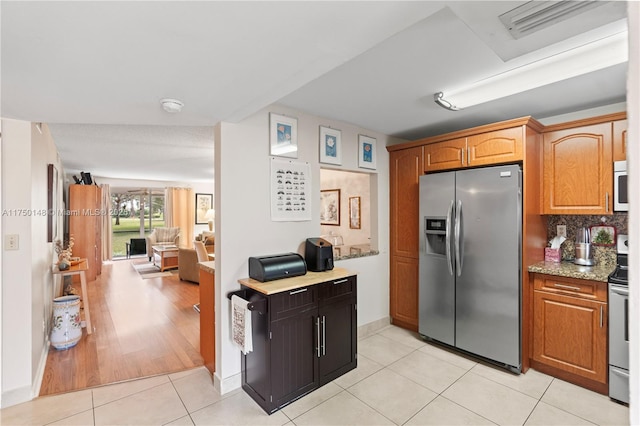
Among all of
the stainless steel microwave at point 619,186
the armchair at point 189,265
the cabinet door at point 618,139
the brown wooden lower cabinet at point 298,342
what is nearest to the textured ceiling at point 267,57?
the cabinet door at point 618,139

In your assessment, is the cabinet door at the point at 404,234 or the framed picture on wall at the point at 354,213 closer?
the cabinet door at the point at 404,234

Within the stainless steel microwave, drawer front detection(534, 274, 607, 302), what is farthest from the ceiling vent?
drawer front detection(534, 274, 607, 302)

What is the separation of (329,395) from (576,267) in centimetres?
235

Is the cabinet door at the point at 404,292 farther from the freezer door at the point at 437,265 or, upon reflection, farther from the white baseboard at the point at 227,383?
the white baseboard at the point at 227,383

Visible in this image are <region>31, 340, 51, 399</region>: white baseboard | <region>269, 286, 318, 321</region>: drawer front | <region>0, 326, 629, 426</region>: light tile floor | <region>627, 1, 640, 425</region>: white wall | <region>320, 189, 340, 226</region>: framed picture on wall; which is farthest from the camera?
<region>320, 189, 340, 226</region>: framed picture on wall

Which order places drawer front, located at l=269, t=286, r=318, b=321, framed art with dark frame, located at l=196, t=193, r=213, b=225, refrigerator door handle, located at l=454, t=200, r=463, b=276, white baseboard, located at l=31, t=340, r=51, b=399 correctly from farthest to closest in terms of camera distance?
framed art with dark frame, located at l=196, t=193, r=213, b=225 < refrigerator door handle, located at l=454, t=200, r=463, b=276 < white baseboard, located at l=31, t=340, r=51, b=399 < drawer front, located at l=269, t=286, r=318, b=321

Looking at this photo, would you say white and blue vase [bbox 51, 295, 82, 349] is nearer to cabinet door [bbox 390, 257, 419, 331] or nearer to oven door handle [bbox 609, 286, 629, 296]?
cabinet door [bbox 390, 257, 419, 331]

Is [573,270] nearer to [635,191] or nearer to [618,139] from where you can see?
[618,139]

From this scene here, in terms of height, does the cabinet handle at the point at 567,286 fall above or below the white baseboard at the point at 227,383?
above

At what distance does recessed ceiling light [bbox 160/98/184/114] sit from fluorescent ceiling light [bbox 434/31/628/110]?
6.40 ft

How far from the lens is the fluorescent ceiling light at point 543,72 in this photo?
1.88m

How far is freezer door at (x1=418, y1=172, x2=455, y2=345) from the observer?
9.75 ft

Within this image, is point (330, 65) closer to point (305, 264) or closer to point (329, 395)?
point (305, 264)

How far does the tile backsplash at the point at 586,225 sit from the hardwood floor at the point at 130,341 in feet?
11.8
